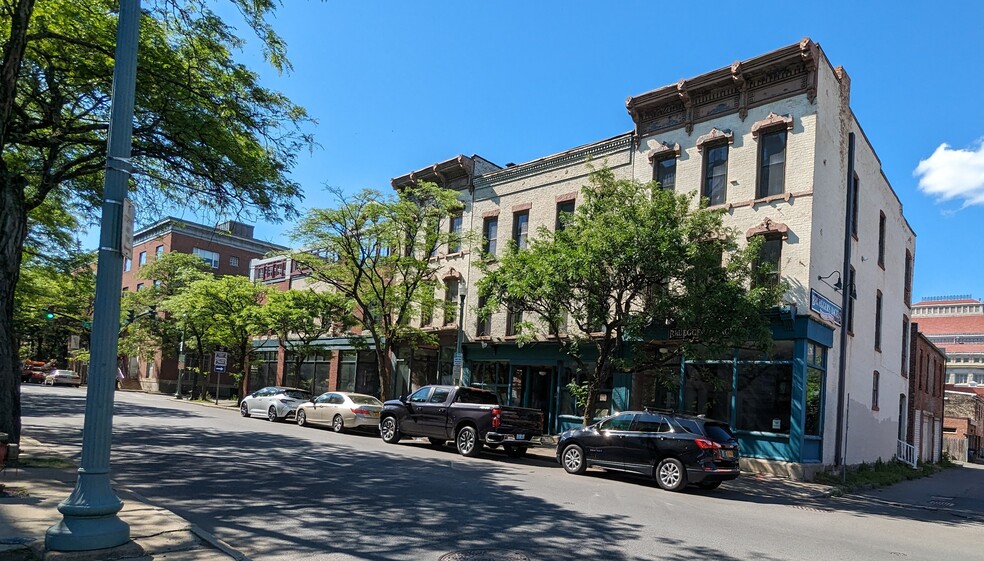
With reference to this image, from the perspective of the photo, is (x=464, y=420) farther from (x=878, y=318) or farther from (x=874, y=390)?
(x=878, y=318)

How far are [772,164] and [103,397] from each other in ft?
59.0

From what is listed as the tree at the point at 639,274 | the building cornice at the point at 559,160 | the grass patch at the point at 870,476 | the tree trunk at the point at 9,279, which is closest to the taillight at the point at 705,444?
the tree at the point at 639,274

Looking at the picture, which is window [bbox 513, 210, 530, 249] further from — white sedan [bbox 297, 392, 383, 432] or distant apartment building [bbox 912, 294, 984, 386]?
distant apartment building [bbox 912, 294, 984, 386]

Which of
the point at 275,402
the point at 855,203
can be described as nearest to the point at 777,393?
the point at 855,203

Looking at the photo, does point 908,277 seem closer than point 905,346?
No

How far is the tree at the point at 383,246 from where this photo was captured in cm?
2398

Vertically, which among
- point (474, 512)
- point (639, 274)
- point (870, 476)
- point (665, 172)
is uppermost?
point (665, 172)

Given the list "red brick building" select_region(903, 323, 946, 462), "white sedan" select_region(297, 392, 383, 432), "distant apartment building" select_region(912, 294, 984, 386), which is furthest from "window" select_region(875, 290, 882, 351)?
"distant apartment building" select_region(912, 294, 984, 386)

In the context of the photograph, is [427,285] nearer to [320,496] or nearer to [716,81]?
[716,81]

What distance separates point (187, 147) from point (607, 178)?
415 inches

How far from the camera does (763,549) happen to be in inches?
317

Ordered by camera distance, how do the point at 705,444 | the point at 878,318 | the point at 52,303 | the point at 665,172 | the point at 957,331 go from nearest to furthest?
1. the point at 705,444
2. the point at 665,172
3. the point at 878,318
4. the point at 52,303
5. the point at 957,331

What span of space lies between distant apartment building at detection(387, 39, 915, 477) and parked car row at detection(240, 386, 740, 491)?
4.24m

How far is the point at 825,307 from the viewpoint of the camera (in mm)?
18062
